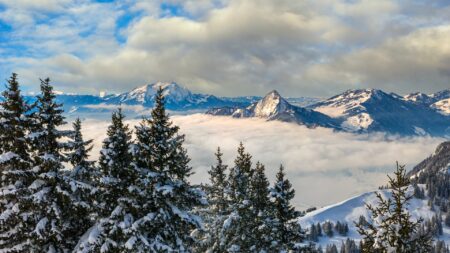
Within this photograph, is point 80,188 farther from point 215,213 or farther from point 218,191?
point 218,191

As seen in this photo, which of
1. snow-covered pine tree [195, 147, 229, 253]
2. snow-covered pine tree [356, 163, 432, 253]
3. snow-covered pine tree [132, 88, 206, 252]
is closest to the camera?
snow-covered pine tree [356, 163, 432, 253]

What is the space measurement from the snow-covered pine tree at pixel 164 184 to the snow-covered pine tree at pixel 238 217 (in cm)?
904

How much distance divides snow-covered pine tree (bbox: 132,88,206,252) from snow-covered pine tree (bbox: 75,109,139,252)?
88 centimetres

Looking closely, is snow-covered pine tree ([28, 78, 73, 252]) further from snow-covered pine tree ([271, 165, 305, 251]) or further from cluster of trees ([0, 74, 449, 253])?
snow-covered pine tree ([271, 165, 305, 251])

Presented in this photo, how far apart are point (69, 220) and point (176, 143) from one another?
705 cm

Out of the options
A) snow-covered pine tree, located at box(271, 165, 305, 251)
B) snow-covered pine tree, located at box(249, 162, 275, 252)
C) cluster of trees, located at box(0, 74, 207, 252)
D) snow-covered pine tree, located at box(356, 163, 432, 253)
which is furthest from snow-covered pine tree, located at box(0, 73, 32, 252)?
snow-covered pine tree, located at box(271, 165, 305, 251)

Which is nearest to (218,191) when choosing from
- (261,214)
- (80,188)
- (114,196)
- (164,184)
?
(261,214)

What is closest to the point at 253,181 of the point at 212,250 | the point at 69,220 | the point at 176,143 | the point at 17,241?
the point at 212,250

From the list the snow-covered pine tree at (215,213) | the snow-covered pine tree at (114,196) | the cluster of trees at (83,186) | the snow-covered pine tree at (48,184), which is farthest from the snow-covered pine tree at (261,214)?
the snow-covered pine tree at (48,184)

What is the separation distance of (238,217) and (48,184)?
49.1ft

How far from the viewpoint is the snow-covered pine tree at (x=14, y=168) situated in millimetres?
20859

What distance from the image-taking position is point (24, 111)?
2212 centimetres

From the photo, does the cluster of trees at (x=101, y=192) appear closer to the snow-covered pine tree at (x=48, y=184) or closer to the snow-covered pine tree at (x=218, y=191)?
the snow-covered pine tree at (x=48, y=184)

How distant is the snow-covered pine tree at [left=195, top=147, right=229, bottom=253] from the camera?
33.2 meters
